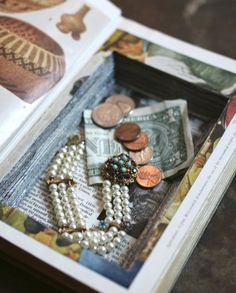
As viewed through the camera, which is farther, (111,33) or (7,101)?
(111,33)

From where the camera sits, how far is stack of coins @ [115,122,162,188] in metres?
0.71

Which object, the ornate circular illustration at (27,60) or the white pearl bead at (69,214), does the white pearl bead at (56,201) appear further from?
the ornate circular illustration at (27,60)

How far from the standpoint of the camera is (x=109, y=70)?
80cm

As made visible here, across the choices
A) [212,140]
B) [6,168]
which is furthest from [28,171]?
[212,140]

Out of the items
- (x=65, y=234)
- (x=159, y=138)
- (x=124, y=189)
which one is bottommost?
(x=65, y=234)

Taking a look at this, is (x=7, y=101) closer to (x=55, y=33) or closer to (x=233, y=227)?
(x=55, y=33)

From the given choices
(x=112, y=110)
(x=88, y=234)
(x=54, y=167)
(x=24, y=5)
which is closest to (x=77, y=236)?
(x=88, y=234)

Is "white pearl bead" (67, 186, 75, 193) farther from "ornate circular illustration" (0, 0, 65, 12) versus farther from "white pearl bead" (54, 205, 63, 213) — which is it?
"ornate circular illustration" (0, 0, 65, 12)

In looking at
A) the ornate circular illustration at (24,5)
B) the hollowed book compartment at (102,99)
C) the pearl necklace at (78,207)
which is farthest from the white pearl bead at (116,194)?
the ornate circular illustration at (24,5)

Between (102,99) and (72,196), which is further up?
(102,99)

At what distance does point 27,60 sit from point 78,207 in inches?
9.2

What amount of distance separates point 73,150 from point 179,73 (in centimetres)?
21

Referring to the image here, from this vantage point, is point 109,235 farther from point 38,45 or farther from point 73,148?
point 38,45

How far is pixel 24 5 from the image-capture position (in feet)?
2.56
